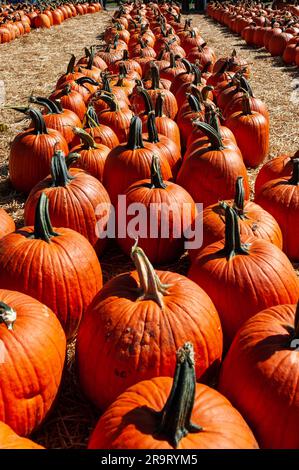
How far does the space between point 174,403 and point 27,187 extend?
4473 mm

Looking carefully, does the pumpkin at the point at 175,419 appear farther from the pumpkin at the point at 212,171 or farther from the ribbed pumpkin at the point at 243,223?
the pumpkin at the point at 212,171

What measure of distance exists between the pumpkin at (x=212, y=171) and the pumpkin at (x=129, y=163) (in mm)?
377

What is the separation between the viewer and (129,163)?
5.09m

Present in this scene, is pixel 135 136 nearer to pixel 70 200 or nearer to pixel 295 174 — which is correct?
pixel 70 200

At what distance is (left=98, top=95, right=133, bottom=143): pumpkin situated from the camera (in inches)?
260

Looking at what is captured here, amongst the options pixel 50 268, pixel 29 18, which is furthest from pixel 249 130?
pixel 29 18

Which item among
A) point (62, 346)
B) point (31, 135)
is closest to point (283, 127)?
point (31, 135)

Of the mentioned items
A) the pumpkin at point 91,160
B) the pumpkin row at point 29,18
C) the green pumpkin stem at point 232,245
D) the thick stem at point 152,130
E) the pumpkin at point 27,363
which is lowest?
the pumpkin at point 27,363

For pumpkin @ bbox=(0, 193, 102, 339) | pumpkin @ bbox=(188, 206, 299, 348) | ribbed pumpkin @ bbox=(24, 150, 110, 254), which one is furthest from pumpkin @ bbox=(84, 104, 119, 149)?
→ pumpkin @ bbox=(188, 206, 299, 348)

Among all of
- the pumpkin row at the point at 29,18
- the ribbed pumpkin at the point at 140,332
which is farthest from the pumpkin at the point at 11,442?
the pumpkin row at the point at 29,18

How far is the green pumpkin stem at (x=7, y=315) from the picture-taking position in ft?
8.55

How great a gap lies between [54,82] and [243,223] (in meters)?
9.78

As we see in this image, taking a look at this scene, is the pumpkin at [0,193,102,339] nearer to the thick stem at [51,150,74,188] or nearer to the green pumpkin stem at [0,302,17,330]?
the green pumpkin stem at [0,302,17,330]
